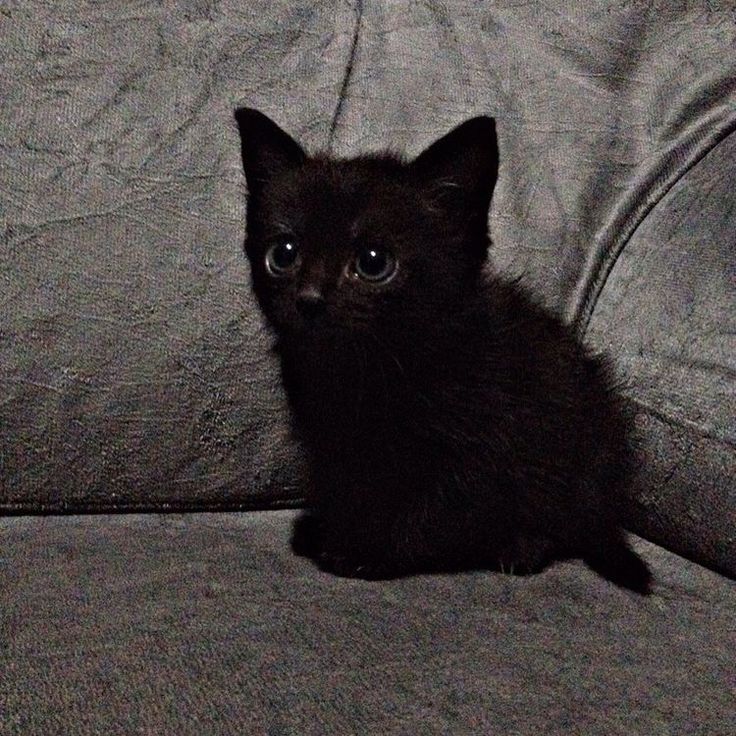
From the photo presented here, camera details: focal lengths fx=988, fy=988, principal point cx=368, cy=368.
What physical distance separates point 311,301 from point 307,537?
1.12 ft

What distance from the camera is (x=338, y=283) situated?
1.06 m

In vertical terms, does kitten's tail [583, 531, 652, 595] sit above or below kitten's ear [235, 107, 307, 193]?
below

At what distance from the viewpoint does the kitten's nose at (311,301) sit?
1034mm

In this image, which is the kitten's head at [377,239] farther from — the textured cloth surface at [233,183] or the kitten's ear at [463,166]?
the textured cloth surface at [233,183]

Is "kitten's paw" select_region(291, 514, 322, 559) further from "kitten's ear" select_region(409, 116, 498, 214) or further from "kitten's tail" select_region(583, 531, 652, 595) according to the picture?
"kitten's ear" select_region(409, 116, 498, 214)

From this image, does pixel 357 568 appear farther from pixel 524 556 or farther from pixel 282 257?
pixel 282 257

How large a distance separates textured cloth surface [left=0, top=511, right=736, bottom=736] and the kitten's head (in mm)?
295

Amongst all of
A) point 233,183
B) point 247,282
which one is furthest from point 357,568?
point 233,183

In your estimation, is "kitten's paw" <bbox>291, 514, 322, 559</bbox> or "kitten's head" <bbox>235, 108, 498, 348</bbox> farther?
"kitten's paw" <bbox>291, 514, 322, 559</bbox>

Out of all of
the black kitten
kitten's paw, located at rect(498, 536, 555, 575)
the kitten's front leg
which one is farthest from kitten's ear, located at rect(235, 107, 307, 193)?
kitten's paw, located at rect(498, 536, 555, 575)

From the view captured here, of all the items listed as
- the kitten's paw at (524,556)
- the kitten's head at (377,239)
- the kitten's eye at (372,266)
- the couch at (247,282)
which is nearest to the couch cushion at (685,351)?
the couch at (247,282)

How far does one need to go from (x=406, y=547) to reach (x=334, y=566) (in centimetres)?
9

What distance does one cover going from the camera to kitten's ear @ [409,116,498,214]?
1.09m

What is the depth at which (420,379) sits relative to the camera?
1.13 m
